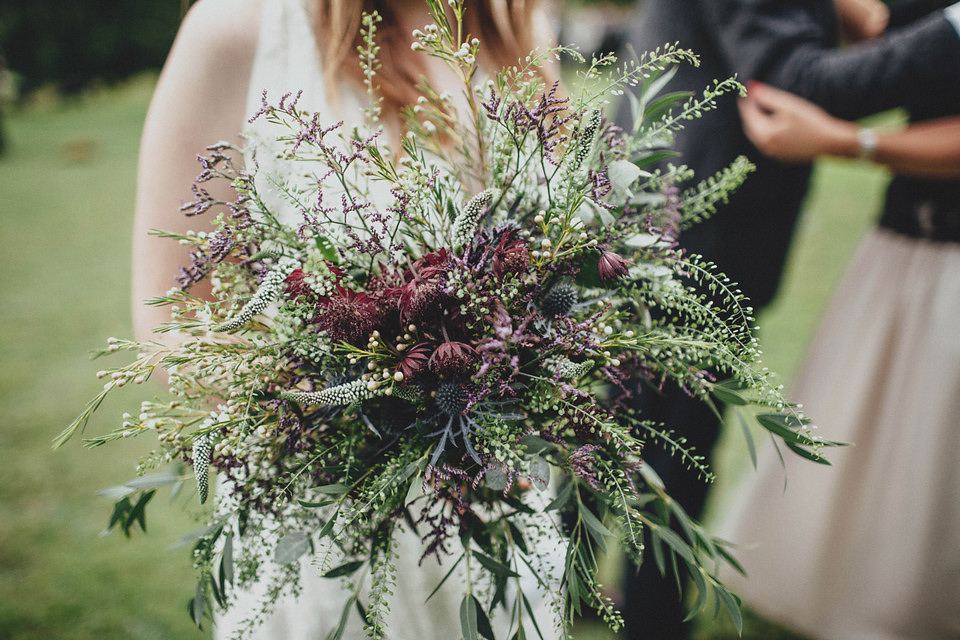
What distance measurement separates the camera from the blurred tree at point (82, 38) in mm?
13938

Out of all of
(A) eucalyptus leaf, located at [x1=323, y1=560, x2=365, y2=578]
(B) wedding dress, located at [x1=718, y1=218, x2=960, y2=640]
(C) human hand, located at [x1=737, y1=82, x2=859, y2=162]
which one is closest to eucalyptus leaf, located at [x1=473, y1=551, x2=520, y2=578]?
(A) eucalyptus leaf, located at [x1=323, y1=560, x2=365, y2=578]

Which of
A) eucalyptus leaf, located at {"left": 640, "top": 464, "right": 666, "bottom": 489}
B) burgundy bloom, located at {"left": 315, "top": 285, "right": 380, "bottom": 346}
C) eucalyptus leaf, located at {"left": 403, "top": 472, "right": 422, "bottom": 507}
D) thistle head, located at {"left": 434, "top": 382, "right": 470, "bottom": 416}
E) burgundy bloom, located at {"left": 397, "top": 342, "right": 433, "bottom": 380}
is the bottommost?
eucalyptus leaf, located at {"left": 640, "top": 464, "right": 666, "bottom": 489}

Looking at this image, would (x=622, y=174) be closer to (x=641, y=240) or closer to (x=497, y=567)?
(x=641, y=240)

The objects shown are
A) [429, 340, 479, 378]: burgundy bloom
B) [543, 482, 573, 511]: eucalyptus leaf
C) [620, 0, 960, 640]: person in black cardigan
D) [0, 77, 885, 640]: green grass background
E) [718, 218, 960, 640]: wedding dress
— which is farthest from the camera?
[0, 77, 885, 640]: green grass background

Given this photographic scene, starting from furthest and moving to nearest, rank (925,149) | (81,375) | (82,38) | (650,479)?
1. (82,38)
2. (81,375)
3. (925,149)
4. (650,479)

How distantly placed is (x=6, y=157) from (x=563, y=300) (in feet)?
37.5

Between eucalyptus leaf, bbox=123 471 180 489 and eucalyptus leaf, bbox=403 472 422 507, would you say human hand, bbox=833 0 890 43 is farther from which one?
eucalyptus leaf, bbox=123 471 180 489

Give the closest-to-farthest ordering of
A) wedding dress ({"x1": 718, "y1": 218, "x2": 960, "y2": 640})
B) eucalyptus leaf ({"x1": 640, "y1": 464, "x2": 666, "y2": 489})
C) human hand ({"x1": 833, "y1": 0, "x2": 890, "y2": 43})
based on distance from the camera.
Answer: eucalyptus leaf ({"x1": 640, "y1": 464, "x2": 666, "y2": 489}) → wedding dress ({"x1": 718, "y1": 218, "x2": 960, "y2": 640}) → human hand ({"x1": 833, "y1": 0, "x2": 890, "y2": 43})

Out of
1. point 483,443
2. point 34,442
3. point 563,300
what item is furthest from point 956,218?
point 34,442

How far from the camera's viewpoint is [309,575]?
1.36m

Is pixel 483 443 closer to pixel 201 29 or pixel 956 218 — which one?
pixel 201 29

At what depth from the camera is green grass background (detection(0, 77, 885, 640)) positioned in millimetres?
2699

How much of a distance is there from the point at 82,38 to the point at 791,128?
17.3m

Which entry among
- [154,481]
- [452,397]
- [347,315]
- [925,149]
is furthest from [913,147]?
[154,481]
